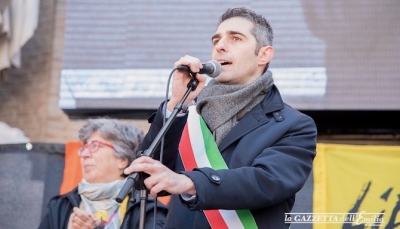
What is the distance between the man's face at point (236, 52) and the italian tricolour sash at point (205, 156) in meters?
0.24

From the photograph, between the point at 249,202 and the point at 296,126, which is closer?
the point at 249,202

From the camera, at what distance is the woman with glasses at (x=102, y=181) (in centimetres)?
511

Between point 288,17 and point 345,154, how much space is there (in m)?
1.39

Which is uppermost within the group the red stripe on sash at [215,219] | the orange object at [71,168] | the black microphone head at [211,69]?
the black microphone head at [211,69]

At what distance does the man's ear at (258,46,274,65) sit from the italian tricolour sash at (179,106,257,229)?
43 centimetres

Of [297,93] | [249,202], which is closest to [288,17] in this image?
[297,93]

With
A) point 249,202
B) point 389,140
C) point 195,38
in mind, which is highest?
point 249,202

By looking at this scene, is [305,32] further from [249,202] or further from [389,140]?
[249,202]

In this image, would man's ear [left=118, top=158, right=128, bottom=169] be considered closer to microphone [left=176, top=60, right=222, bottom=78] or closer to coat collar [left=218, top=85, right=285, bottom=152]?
coat collar [left=218, top=85, right=285, bottom=152]

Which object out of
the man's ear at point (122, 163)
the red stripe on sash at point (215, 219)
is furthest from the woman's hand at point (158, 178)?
the man's ear at point (122, 163)

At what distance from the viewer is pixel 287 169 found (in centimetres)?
328

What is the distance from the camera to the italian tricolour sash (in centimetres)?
332

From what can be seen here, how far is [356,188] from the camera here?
5.37 meters

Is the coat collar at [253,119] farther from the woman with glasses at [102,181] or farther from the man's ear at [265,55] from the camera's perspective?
the woman with glasses at [102,181]
